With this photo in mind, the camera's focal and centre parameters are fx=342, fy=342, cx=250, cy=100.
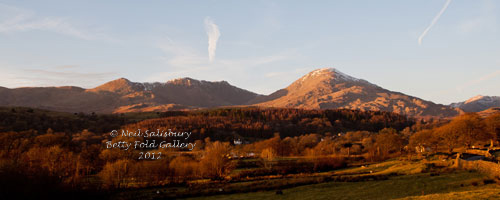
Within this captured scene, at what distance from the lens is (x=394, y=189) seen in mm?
45406

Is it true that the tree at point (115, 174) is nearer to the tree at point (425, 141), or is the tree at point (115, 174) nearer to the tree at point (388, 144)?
the tree at point (388, 144)

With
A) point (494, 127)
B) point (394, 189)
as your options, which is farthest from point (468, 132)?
point (394, 189)

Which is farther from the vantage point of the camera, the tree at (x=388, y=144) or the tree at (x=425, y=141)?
the tree at (x=388, y=144)

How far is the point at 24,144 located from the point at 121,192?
3959cm

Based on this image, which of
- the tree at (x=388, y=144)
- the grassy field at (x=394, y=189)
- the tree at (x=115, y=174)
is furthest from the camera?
the tree at (x=388, y=144)

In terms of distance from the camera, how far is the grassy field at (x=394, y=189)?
135 feet

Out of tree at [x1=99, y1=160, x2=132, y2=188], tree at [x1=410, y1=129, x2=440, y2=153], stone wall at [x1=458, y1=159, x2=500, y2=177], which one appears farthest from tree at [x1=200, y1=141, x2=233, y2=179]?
tree at [x1=410, y1=129, x2=440, y2=153]

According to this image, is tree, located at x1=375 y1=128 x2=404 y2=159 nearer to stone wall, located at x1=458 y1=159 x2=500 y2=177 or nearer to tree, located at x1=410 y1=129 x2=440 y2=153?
tree, located at x1=410 y1=129 x2=440 y2=153

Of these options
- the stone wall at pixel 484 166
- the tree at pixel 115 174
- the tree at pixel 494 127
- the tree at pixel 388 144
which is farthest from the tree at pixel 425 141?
the tree at pixel 115 174

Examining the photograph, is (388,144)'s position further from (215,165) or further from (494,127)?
(215,165)

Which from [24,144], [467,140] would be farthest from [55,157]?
[467,140]

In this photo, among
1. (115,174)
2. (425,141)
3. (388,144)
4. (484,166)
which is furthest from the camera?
(388,144)

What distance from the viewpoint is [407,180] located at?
165 ft

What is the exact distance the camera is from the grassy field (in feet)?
135
